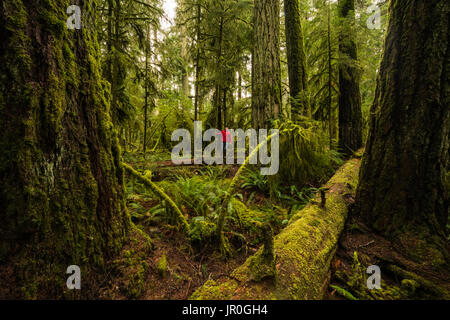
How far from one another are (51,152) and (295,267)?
6.91ft

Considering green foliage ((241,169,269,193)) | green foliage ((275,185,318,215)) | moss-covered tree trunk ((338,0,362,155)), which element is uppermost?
moss-covered tree trunk ((338,0,362,155))

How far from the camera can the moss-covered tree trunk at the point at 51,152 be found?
46.1 inches

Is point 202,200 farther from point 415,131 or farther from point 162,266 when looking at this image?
point 415,131

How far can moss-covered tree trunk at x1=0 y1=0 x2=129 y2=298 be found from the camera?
117cm

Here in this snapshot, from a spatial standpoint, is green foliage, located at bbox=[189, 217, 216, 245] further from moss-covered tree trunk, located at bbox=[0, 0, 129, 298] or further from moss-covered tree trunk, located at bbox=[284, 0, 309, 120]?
moss-covered tree trunk, located at bbox=[284, 0, 309, 120]

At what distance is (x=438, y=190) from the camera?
7.00 ft

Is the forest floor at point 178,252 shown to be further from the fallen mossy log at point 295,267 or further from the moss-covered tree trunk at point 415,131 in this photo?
the moss-covered tree trunk at point 415,131

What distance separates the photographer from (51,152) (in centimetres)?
133

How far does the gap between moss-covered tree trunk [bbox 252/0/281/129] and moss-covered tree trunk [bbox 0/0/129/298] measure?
3685 mm

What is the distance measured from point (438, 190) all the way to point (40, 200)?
12.7 feet

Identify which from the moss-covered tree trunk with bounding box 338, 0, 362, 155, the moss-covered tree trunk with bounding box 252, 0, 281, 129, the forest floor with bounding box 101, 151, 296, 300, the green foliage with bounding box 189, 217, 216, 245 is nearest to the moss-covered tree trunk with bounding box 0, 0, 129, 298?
the forest floor with bounding box 101, 151, 296, 300
